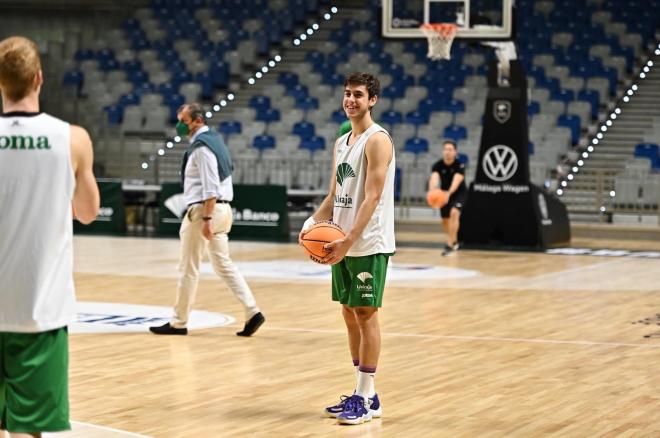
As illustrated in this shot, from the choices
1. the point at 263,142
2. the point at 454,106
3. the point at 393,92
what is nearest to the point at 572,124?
the point at 454,106

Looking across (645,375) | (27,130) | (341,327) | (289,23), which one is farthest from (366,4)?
(27,130)

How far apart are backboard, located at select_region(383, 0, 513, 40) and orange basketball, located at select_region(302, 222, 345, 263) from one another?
13.3m

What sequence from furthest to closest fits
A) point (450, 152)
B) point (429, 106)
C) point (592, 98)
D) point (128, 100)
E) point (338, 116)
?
point (128, 100) → point (338, 116) → point (429, 106) → point (592, 98) → point (450, 152)

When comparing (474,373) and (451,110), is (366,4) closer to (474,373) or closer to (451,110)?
(451,110)

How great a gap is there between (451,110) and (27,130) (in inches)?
994

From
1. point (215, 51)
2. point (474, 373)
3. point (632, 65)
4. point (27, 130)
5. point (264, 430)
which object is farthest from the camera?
point (215, 51)

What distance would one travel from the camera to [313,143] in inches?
1124

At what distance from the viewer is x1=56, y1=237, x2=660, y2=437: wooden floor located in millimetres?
7465

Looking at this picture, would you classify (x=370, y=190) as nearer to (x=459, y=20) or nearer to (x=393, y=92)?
(x=459, y=20)

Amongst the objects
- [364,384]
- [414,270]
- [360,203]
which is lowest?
[414,270]

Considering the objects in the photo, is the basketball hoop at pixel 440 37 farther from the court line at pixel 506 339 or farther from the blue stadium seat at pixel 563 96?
the blue stadium seat at pixel 563 96

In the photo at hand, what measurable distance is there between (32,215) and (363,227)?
9.77 feet

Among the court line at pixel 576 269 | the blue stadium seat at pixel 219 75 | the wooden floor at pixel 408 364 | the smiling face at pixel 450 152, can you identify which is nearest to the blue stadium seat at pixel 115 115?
the blue stadium seat at pixel 219 75

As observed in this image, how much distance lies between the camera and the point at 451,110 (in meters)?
29.5
